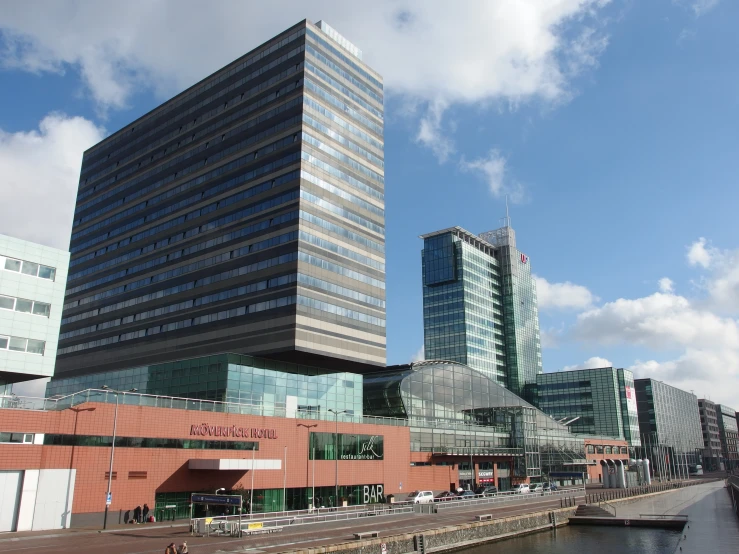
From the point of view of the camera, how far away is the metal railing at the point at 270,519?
45.2 metres

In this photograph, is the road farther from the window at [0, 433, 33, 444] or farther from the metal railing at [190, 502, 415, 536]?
the window at [0, 433, 33, 444]

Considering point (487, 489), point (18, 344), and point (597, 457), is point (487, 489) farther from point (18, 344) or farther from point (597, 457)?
point (18, 344)

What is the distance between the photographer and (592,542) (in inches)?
2213

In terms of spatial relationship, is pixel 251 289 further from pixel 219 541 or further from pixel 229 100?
pixel 219 541

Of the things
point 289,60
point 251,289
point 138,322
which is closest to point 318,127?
point 289,60

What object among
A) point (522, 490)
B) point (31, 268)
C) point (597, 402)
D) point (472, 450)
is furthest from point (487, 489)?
point (597, 402)

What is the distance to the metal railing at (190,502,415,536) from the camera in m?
45.2

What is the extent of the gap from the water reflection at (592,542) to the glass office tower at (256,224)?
34.8 m

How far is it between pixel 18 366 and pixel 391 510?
37.1m

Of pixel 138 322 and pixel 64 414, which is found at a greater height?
pixel 138 322

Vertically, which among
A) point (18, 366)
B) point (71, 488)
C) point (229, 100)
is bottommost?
point (71, 488)

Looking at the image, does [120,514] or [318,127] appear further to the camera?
[318,127]

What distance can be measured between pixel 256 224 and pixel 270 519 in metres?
47.3

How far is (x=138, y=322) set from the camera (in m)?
101
